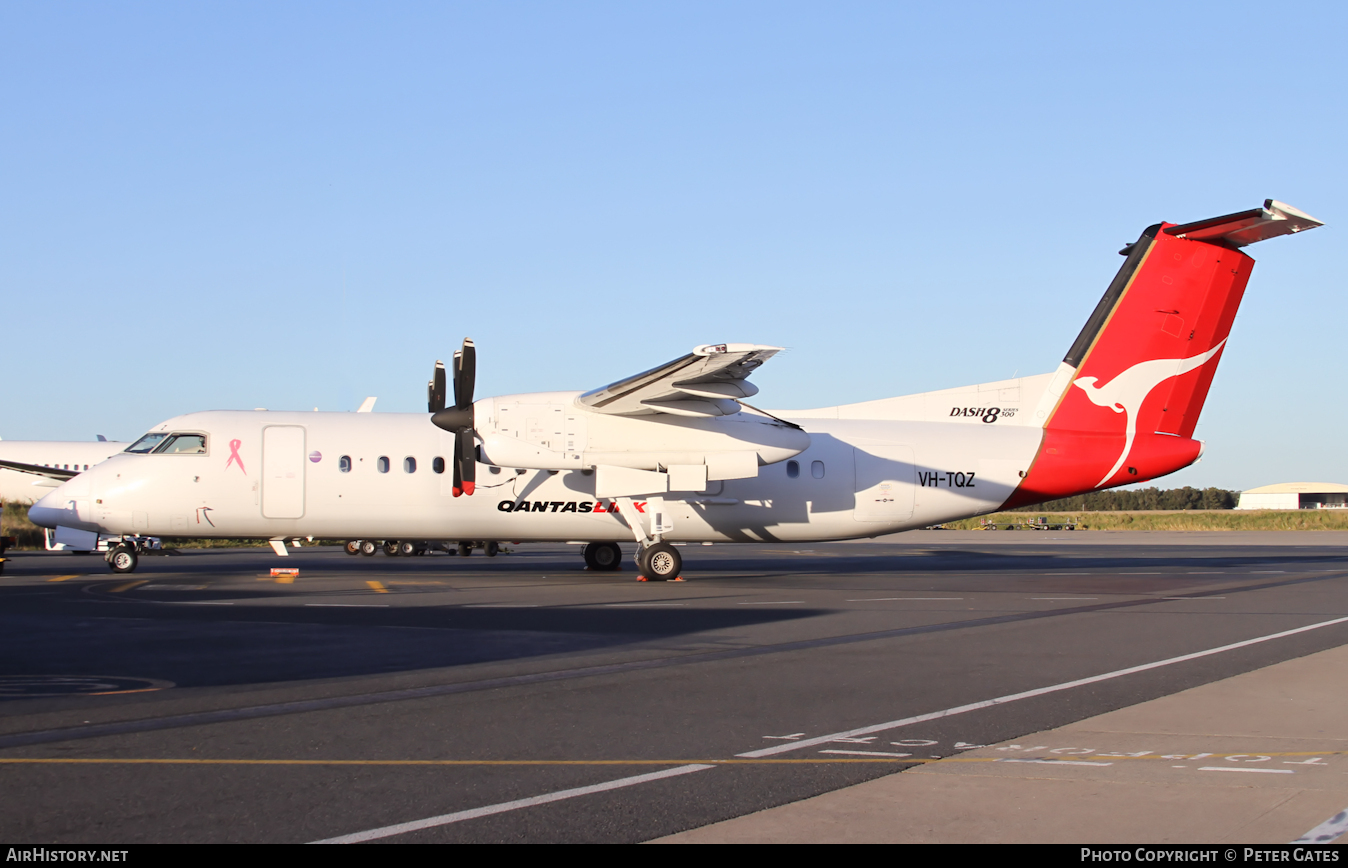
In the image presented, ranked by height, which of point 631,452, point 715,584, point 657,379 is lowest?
point 715,584

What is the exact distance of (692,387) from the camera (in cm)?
2005

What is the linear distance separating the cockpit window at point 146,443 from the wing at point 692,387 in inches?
373

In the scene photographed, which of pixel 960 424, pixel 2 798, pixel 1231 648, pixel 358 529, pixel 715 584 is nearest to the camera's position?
pixel 2 798

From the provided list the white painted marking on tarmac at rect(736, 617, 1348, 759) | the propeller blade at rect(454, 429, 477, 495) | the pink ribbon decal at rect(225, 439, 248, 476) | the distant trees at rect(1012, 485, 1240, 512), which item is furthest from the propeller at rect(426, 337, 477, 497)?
the distant trees at rect(1012, 485, 1240, 512)

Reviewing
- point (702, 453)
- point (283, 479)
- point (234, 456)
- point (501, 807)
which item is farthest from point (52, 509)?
point (501, 807)

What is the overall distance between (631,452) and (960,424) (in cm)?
830

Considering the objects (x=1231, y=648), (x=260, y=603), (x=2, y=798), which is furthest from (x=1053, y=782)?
(x=260, y=603)

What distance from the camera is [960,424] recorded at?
79.9ft

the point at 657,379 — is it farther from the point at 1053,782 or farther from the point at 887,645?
the point at 1053,782

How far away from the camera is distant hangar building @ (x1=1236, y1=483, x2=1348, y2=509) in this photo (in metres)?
123

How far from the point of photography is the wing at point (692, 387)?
1836cm

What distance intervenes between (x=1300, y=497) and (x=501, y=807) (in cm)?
14125

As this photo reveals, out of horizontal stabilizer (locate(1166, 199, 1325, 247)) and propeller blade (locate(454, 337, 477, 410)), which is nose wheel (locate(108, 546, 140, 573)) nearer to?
propeller blade (locate(454, 337, 477, 410))

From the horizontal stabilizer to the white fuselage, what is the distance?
571 centimetres
